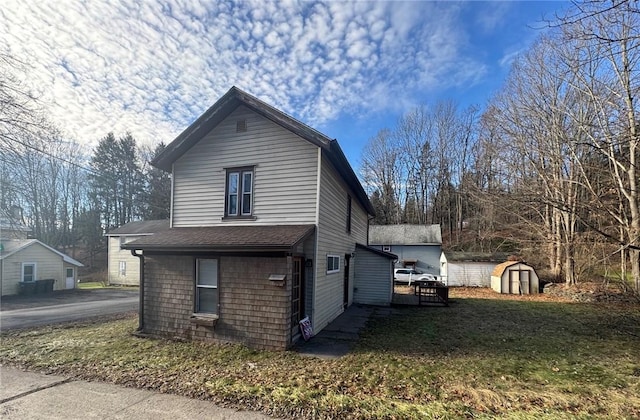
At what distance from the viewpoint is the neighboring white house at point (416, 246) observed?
29703mm

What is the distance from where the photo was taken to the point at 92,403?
190 inches

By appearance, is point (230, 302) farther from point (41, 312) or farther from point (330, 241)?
point (41, 312)

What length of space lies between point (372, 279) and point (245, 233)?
28.5ft

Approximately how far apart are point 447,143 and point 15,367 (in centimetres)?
4105

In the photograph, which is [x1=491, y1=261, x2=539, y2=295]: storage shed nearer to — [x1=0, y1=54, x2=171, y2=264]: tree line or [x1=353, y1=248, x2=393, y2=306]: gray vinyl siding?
[x1=353, y1=248, x2=393, y2=306]: gray vinyl siding

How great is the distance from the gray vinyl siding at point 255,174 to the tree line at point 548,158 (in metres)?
6.07

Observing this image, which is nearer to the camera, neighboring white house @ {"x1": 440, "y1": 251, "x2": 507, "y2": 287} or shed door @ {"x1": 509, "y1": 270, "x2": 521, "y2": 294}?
shed door @ {"x1": 509, "y1": 270, "x2": 521, "y2": 294}

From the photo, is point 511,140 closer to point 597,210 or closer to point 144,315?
point 597,210

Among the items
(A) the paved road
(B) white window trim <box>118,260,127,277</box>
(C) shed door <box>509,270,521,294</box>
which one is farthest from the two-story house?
(B) white window trim <box>118,260,127,277</box>

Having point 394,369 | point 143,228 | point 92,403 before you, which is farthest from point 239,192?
point 143,228

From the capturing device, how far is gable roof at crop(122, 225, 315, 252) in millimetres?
7315

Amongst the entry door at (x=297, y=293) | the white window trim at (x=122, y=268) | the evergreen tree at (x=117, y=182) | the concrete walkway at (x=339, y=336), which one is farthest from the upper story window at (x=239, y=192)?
the evergreen tree at (x=117, y=182)

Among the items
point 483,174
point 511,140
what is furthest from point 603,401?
point 511,140

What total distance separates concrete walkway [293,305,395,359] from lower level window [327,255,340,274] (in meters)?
1.78
